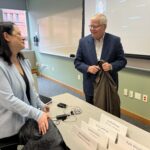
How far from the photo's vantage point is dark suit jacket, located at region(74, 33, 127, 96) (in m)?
1.97

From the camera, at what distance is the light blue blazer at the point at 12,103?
3.94 feet

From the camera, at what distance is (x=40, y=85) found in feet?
16.3

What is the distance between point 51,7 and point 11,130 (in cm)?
403

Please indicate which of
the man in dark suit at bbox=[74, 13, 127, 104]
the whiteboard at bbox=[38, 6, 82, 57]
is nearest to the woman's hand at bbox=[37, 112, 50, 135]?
the man in dark suit at bbox=[74, 13, 127, 104]

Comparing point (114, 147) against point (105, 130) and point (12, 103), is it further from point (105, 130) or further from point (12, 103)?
point (12, 103)

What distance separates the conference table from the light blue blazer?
0.81 ft

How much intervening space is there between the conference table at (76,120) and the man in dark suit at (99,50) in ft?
1.07

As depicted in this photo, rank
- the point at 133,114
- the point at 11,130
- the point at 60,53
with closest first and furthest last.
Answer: the point at 11,130 → the point at 133,114 → the point at 60,53

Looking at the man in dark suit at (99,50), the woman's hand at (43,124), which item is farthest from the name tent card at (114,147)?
the man in dark suit at (99,50)

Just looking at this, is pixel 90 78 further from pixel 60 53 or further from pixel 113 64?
pixel 60 53

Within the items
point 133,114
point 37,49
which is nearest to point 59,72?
point 37,49

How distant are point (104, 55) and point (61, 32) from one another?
2727 mm

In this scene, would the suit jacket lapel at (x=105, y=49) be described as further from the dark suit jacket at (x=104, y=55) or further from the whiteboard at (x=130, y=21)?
the whiteboard at (x=130, y=21)

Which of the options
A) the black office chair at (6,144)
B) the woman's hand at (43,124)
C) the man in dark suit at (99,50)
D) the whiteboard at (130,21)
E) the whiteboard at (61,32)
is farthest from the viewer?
the whiteboard at (61,32)
